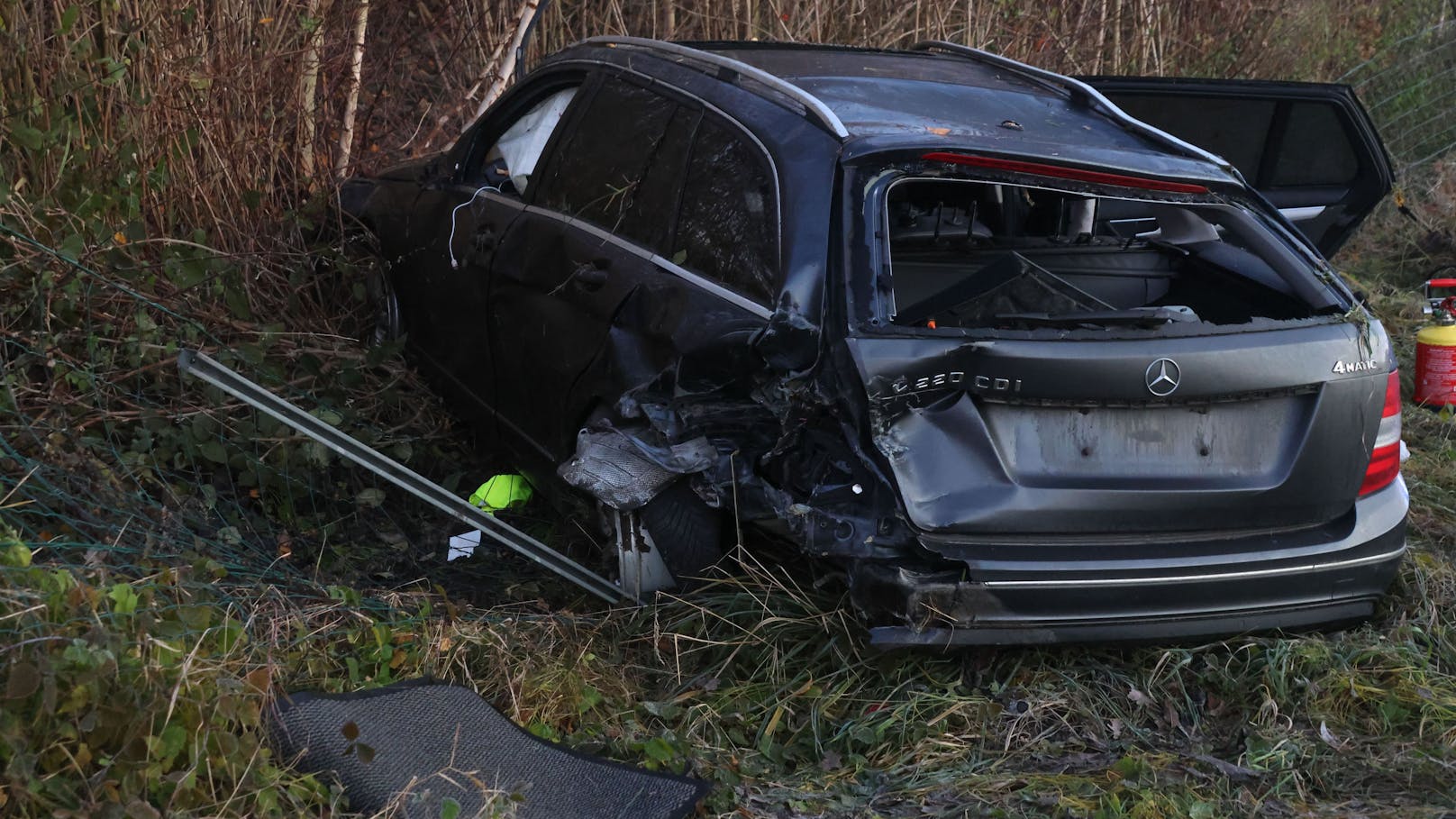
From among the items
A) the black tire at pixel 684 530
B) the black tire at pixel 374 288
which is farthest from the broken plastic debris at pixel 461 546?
the black tire at pixel 374 288

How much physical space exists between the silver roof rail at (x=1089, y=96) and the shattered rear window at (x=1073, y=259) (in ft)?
0.58

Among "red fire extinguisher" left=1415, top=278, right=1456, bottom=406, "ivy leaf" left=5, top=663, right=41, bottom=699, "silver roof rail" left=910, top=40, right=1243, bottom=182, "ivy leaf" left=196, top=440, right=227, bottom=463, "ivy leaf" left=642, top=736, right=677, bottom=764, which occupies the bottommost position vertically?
"red fire extinguisher" left=1415, top=278, right=1456, bottom=406

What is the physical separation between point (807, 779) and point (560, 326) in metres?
1.66

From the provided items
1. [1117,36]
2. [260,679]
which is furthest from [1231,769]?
[1117,36]

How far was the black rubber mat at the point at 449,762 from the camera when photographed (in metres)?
2.81

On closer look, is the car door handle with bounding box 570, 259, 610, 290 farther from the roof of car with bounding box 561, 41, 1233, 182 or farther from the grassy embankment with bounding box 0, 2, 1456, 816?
the grassy embankment with bounding box 0, 2, 1456, 816

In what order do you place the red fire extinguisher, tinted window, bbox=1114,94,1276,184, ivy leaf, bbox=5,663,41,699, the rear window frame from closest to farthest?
ivy leaf, bbox=5,663,41,699, the rear window frame, tinted window, bbox=1114,94,1276,184, the red fire extinguisher

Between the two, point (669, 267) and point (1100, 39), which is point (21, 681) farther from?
point (1100, 39)

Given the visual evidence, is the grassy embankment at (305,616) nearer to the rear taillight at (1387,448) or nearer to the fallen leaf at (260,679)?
the fallen leaf at (260,679)

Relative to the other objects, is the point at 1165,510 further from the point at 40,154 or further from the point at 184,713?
the point at 40,154

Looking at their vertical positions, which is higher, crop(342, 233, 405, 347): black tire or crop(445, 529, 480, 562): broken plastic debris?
crop(342, 233, 405, 347): black tire

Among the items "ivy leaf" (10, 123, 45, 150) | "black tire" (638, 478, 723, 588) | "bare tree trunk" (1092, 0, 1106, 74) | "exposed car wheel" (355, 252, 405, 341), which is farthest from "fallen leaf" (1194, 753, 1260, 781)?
"bare tree trunk" (1092, 0, 1106, 74)

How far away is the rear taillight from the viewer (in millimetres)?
3652

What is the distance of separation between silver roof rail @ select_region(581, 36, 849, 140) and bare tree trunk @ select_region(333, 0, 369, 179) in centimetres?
214
